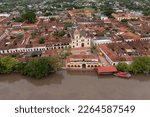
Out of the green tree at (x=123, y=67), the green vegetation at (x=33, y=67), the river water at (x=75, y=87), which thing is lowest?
the river water at (x=75, y=87)

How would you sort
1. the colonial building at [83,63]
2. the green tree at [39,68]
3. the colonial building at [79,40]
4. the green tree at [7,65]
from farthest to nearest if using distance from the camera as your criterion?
1. the colonial building at [79,40]
2. the colonial building at [83,63]
3. the green tree at [7,65]
4. the green tree at [39,68]

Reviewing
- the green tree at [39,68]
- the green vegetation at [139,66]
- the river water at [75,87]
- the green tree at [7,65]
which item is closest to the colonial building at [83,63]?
the river water at [75,87]

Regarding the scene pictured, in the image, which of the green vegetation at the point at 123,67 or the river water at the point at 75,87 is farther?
the green vegetation at the point at 123,67

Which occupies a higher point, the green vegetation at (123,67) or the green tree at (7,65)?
the green tree at (7,65)

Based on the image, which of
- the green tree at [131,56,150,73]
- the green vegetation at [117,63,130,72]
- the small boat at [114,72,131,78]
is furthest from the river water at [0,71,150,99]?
the green vegetation at [117,63,130,72]

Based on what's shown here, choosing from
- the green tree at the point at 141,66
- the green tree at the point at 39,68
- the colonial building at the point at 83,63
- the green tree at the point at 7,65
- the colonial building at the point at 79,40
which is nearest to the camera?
the green tree at the point at 39,68

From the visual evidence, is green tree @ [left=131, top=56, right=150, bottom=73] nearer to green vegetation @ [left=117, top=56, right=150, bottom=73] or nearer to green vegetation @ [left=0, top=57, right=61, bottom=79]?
green vegetation @ [left=117, top=56, right=150, bottom=73]

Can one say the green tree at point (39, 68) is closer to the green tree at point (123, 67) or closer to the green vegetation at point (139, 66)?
the green tree at point (123, 67)
